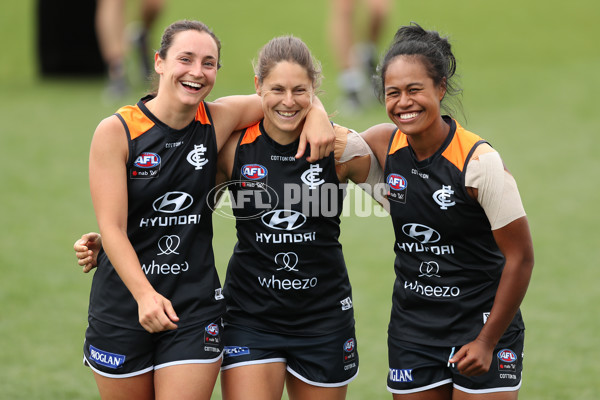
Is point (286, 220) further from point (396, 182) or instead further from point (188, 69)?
point (188, 69)

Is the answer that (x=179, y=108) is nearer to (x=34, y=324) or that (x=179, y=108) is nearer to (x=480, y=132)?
(x=34, y=324)

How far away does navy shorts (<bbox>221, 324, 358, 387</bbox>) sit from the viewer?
3.69 m

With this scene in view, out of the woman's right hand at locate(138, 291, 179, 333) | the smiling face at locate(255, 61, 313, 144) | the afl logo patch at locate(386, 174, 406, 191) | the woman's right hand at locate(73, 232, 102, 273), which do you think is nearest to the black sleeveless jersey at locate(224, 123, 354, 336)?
the smiling face at locate(255, 61, 313, 144)

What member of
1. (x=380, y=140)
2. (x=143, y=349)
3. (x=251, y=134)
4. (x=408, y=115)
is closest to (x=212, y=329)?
(x=143, y=349)

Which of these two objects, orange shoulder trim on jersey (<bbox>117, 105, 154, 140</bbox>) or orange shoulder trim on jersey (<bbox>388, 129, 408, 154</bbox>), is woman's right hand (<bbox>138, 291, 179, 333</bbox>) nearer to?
orange shoulder trim on jersey (<bbox>117, 105, 154, 140</bbox>)

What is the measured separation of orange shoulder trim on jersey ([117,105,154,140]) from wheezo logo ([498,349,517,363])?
171 centimetres

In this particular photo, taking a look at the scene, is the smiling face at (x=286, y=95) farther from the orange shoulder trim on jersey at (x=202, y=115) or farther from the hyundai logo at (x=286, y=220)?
the hyundai logo at (x=286, y=220)

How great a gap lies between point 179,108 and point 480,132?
6526 millimetres

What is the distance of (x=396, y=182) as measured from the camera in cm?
357

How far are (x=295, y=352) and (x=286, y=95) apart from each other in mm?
1104

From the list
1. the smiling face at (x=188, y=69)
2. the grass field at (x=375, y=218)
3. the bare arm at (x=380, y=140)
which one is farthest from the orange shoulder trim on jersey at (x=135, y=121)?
the grass field at (x=375, y=218)

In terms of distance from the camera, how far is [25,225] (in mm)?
7543

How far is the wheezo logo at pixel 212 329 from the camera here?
358cm

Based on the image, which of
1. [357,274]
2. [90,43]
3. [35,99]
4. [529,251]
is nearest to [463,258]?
[529,251]
